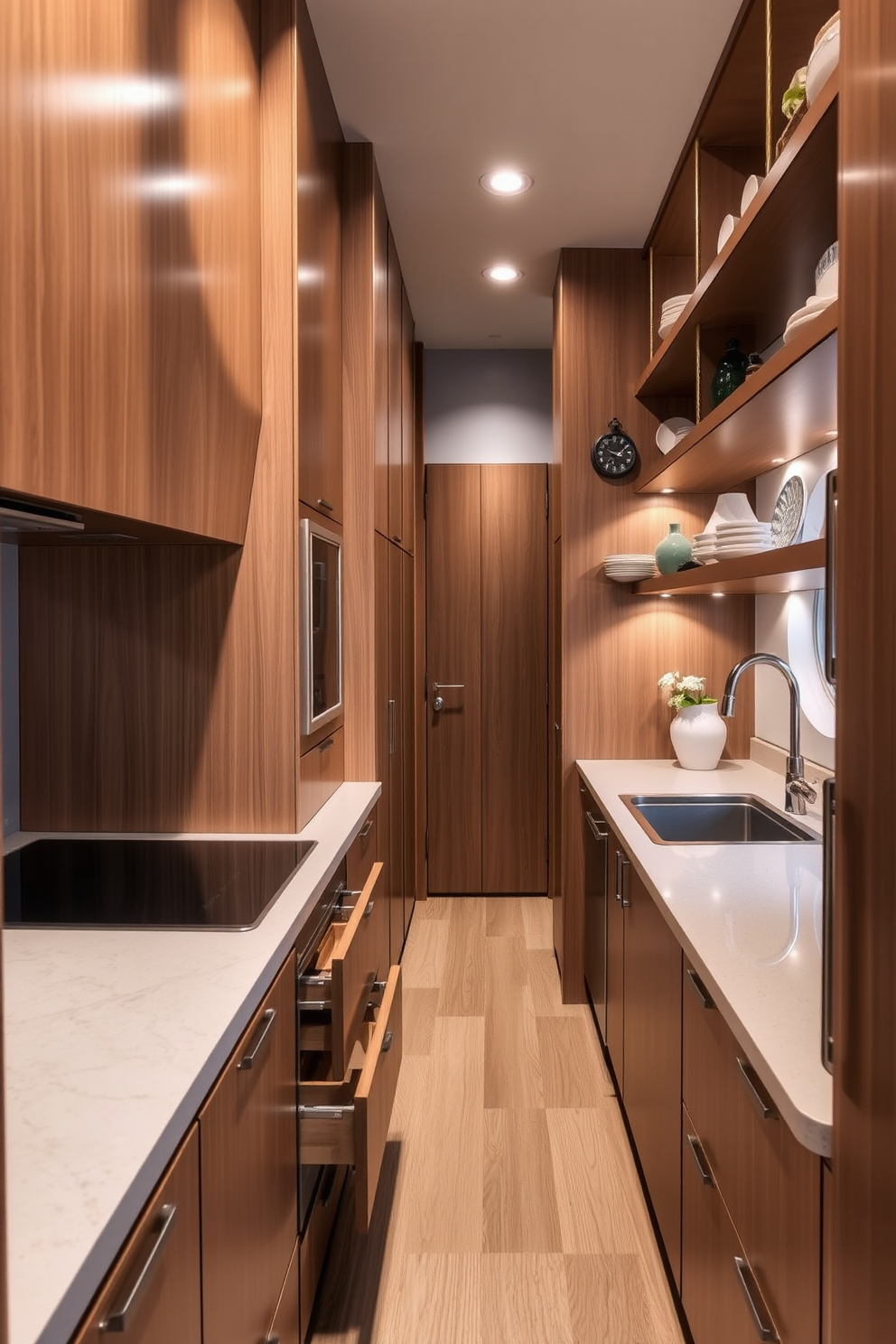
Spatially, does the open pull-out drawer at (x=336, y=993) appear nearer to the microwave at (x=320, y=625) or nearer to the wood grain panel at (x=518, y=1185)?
the microwave at (x=320, y=625)

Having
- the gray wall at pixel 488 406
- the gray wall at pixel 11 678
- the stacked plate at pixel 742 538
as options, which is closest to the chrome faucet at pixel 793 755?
the stacked plate at pixel 742 538

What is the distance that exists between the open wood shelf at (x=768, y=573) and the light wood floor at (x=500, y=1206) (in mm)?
1448

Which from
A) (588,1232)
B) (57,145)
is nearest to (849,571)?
(57,145)

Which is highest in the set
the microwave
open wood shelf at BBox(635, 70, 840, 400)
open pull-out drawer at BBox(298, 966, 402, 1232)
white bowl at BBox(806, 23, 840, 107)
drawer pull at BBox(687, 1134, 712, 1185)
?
white bowl at BBox(806, 23, 840, 107)

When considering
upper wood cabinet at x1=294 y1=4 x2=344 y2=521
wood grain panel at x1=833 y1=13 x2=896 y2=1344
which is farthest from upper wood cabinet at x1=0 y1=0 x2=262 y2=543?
wood grain panel at x1=833 y1=13 x2=896 y2=1344

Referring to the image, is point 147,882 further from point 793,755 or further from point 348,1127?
point 793,755

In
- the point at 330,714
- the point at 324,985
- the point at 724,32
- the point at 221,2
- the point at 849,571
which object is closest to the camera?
the point at 849,571

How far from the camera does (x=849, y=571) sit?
0.85 meters

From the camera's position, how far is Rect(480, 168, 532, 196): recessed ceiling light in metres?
2.68

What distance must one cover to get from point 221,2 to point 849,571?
5.37ft

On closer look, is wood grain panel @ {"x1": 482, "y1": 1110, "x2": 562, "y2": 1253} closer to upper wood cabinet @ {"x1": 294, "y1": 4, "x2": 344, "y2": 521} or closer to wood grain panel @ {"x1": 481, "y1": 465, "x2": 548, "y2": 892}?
upper wood cabinet @ {"x1": 294, "y1": 4, "x2": 344, "y2": 521}

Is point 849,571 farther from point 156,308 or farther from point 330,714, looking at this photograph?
point 330,714

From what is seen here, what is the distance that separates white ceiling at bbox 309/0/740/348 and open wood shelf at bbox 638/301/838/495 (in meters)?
0.88

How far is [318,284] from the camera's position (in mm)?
2225
